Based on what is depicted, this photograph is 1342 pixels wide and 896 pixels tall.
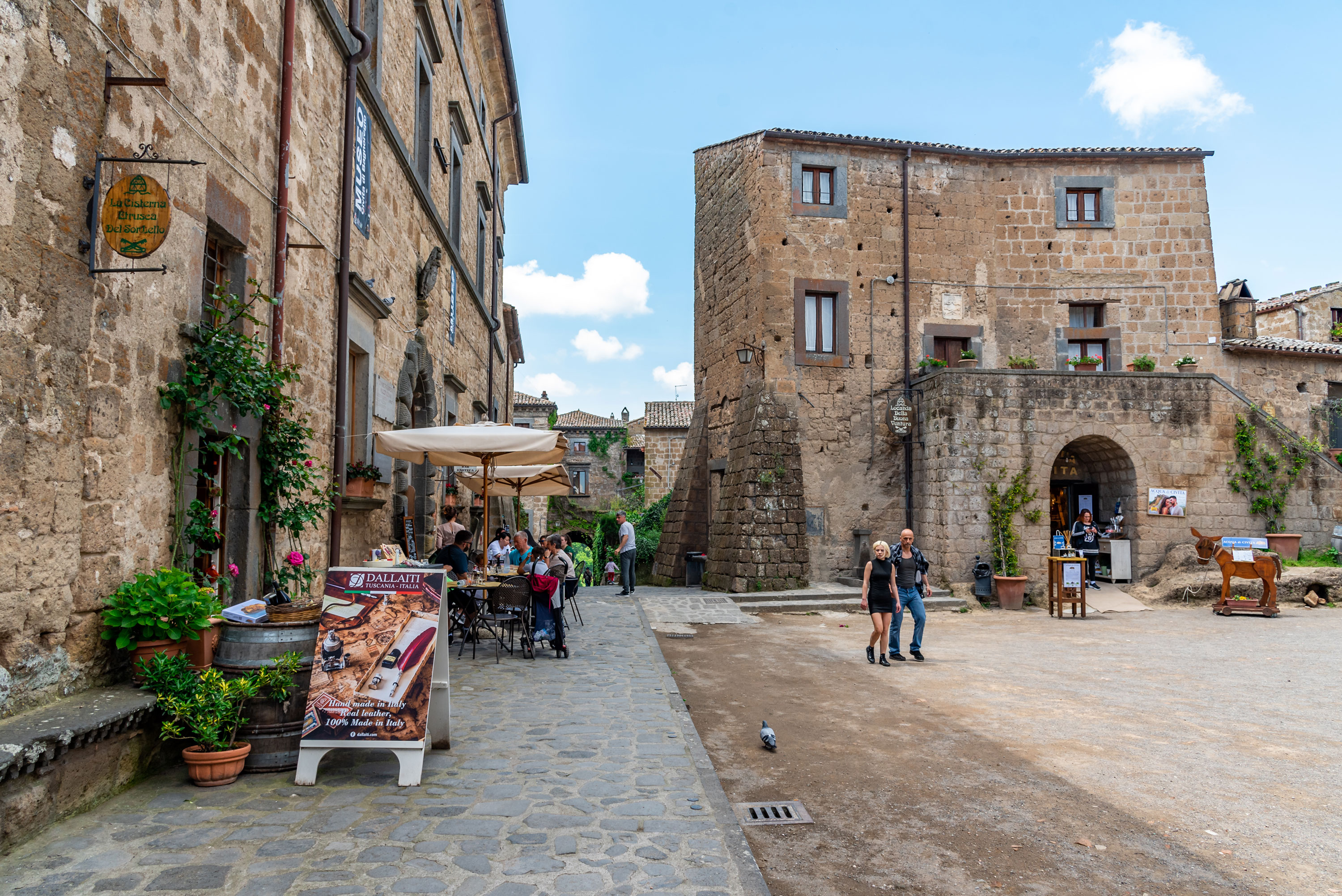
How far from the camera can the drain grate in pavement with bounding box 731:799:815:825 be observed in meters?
4.14

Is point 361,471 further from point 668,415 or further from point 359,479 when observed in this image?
point 668,415

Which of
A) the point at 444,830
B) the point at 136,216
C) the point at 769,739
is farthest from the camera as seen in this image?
the point at 769,739

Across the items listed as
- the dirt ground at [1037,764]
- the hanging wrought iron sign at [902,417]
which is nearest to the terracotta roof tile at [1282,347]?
the hanging wrought iron sign at [902,417]

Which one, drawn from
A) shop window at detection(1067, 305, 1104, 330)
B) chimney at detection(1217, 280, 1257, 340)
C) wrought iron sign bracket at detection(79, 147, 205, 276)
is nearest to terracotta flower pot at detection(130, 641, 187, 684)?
wrought iron sign bracket at detection(79, 147, 205, 276)

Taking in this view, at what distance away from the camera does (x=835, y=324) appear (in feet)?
57.9

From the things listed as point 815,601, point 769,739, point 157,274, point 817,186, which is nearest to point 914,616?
point 769,739

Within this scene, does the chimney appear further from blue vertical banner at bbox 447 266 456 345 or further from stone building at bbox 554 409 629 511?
stone building at bbox 554 409 629 511

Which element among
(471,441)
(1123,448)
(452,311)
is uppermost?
(452,311)

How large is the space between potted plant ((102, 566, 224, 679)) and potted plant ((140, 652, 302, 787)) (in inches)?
→ 3.0

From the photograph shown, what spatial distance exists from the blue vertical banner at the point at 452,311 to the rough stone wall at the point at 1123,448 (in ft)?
30.6

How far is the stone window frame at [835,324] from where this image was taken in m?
17.3

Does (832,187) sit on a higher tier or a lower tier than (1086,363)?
higher

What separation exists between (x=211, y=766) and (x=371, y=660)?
0.83 meters

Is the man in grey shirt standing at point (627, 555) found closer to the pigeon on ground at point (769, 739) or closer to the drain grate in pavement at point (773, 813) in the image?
the pigeon on ground at point (769, 739)
